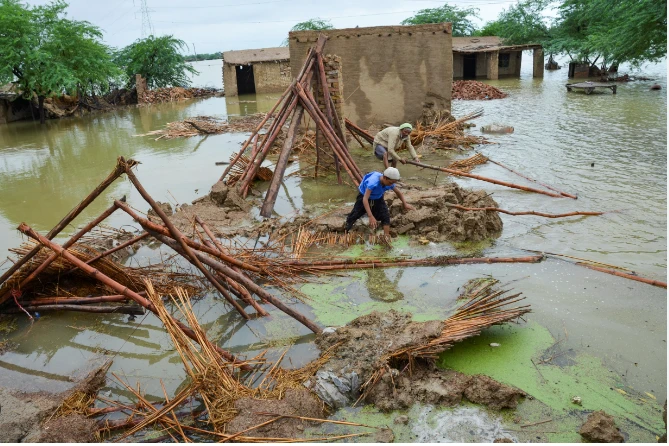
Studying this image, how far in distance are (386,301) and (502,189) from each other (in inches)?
180

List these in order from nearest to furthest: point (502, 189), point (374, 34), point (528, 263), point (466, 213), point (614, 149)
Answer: point (528, 263) < point (466, 213) < point (502, 189) < point (614, 149) < point (374, 34)

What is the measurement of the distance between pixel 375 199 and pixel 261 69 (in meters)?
23.4

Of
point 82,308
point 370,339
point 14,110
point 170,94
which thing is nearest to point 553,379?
point 370,339

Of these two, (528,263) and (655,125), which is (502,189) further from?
(655,125)

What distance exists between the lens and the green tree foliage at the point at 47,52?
17.8 meters

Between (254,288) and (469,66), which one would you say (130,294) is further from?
(469,66)

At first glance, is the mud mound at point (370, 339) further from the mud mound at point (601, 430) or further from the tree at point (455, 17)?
the tree at point (455, 17)

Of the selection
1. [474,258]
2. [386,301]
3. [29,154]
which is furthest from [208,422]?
[29,154]

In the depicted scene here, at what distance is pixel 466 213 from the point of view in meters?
6.93

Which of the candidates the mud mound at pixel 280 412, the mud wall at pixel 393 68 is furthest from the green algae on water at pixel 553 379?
the mud wall at pixel 393 68

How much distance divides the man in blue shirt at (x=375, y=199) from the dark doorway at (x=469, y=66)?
27601 millimetres

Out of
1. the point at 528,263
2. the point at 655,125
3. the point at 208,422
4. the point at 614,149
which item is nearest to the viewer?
the point at 208,422

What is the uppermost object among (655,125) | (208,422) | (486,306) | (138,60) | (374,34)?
(138,60)

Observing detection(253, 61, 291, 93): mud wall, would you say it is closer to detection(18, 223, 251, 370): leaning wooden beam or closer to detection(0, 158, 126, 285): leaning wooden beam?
detection(0, 158, 126, 285): leaning wooden beam
